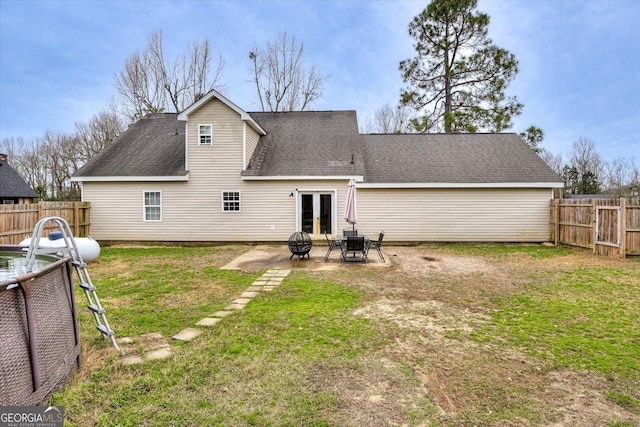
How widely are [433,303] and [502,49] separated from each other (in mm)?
20064

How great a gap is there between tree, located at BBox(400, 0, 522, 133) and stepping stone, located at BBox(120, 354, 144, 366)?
20.9 meters

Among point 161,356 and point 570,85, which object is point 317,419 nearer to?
point 161,356

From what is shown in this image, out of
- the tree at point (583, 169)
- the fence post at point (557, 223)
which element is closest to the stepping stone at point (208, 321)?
the fence post at point (557, 223)

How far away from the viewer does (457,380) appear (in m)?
3.10

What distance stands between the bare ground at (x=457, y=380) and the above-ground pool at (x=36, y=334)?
87.7 inches

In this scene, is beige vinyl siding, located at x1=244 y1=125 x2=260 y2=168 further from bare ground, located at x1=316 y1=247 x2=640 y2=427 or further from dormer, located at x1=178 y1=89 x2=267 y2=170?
bare ground, located at x1=316 y1=247 x2=640 y2=427

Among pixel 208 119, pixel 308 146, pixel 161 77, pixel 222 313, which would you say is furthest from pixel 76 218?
pixel 161 77

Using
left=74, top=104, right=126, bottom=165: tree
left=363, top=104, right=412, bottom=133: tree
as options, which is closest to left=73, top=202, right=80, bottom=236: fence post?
left=74, top=104, right=126, bottom=165: tree

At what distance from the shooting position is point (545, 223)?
13.1 metres

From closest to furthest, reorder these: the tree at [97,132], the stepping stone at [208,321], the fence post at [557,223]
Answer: the stepping stone at [208,321] → the fence post at [557,223] → the tree at [97,132]

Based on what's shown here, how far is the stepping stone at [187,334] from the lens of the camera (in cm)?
402

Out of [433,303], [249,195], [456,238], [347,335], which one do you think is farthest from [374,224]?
[347,335]

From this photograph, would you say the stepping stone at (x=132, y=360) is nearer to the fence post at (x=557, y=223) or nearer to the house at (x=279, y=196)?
the house at (x=279, y=196)
